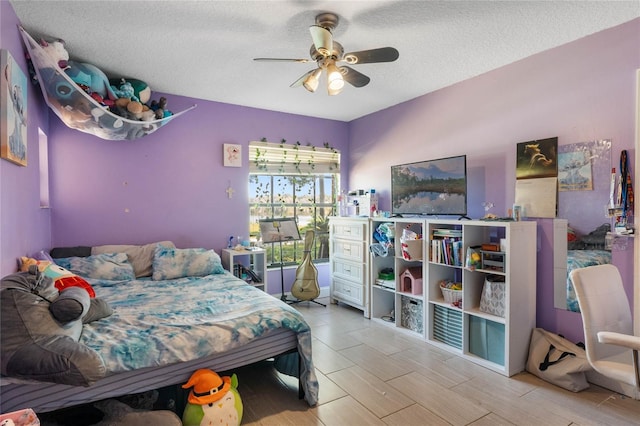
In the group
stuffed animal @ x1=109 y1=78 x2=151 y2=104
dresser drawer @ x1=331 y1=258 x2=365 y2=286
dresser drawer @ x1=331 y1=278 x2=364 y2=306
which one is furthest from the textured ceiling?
dresser drawer @ x1=331 y1=278 x2=364 y2=306

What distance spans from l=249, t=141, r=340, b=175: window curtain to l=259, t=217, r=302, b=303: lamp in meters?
0.74

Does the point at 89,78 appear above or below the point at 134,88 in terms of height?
below

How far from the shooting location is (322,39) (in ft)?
6.97

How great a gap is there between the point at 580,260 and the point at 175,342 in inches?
114

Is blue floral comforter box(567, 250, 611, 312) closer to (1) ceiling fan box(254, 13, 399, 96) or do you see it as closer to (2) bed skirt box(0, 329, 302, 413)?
(1) ceiling fan box(254, 13, 399, 96)

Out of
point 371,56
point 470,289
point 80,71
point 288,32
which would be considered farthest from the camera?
point 470,289

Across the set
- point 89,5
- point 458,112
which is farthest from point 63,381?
point 458,112

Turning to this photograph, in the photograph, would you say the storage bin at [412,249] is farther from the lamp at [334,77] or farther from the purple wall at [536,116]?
the lamp at [334,77]

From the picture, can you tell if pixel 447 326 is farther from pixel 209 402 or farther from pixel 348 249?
pixel 209 402

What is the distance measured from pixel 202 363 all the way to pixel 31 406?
0.76m

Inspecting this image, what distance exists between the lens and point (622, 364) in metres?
1.80

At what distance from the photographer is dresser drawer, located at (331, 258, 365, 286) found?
398 centimetres

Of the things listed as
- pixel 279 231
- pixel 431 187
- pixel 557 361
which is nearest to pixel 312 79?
pixel 431 187

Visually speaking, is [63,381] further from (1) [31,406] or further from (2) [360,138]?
(2) [360,138]
